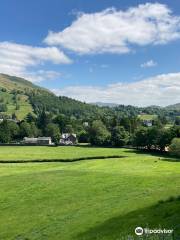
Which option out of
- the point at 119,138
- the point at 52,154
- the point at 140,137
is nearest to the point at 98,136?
the point at 119,138

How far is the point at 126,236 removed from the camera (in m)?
27.3

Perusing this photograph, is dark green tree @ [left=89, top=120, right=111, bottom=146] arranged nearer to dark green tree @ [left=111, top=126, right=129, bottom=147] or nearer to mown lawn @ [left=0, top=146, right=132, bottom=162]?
dark green tree @ [left=111, top=126, right=129, bottom=147]

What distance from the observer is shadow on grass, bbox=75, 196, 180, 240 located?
27658mm

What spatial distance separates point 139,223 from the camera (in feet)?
100

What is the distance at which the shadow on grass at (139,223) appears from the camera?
90.7ft

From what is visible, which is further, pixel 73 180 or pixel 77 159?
pixel 77 159

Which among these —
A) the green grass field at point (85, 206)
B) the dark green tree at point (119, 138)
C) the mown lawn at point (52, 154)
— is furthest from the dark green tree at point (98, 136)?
the green grass field at point (85, 206)

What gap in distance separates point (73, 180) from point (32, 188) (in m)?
8.46

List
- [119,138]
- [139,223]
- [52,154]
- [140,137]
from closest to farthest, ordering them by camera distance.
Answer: [139,223], [52,154], [140,137], [119,138]

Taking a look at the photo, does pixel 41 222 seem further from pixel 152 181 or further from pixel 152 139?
pixel 152 139

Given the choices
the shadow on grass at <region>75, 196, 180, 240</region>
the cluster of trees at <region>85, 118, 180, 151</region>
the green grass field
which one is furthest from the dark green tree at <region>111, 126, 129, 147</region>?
the shadow on grass at <region>75, 196, 180, 240</region>

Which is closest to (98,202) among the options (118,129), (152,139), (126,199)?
(126,199)

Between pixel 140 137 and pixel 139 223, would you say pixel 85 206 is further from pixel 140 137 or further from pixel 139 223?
pixel 140 137

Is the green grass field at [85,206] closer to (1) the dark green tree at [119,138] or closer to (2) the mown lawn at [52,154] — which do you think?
(2) the mown lawn at [52,154]
